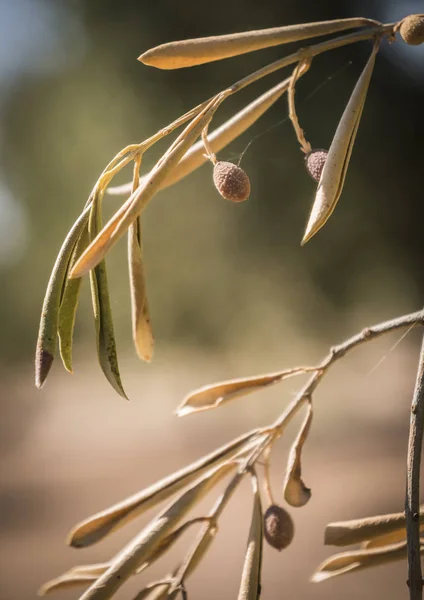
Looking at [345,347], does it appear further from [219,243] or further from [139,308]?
[219,243]

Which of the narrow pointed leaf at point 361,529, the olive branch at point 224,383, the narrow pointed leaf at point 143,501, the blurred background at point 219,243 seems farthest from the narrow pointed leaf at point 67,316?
the blurred background at point 219,243

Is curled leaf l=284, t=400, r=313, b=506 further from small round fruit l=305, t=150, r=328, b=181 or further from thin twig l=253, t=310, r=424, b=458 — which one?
small round fruit l=305, t=150, r=328, b=181

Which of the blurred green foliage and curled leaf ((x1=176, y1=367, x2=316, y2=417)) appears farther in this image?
the blurred green foliage

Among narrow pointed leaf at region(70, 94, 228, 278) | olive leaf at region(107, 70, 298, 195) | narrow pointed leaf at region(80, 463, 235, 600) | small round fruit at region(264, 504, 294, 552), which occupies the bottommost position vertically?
small round fruit at region(264, 504, 294, 552)

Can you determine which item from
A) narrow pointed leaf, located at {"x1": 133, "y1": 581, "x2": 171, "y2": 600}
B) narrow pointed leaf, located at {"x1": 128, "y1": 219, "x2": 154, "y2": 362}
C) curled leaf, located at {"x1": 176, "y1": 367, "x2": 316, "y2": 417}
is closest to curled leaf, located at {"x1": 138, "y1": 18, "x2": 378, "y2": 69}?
narrow pointed leaf, located at {"x1": 128, "y1": 219, "x2": 154, "y2": 362}

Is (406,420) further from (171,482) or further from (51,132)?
(171,482)

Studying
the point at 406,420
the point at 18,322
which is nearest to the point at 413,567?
the point at 18,322
